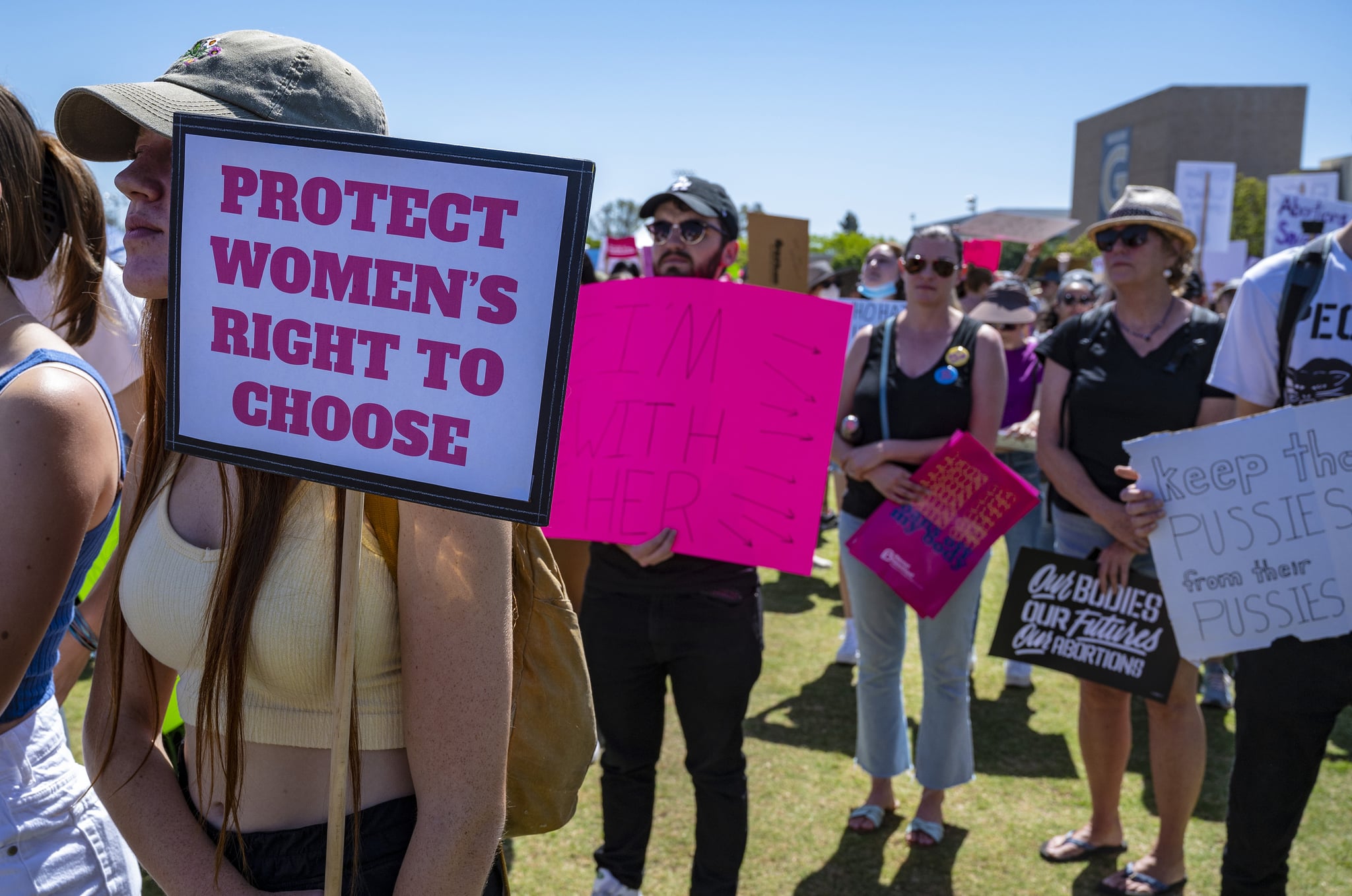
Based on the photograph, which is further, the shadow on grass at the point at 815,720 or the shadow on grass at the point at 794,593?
the shadow on grass at the point at 794,593

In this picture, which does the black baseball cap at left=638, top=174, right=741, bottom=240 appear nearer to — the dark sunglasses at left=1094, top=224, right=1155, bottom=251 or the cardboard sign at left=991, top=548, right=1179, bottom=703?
the dark sunglasses at left=1094, top=224, right=1155, bottom=251

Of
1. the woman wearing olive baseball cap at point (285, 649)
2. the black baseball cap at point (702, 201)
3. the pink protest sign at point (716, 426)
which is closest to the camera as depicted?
the woman wearing olive baseball cap at point (285, 649)

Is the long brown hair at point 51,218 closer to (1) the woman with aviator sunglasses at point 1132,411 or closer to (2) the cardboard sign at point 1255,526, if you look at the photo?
(2) the cardboard sign at point 1255,526

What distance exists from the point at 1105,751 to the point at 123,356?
3.44m

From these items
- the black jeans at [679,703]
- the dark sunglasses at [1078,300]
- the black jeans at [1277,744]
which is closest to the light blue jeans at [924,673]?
the black jeans at [679,703]

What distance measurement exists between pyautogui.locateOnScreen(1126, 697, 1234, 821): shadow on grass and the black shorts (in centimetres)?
317

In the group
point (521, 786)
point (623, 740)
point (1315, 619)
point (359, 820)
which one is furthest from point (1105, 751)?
point (359, 820)

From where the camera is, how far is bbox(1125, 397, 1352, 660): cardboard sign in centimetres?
250

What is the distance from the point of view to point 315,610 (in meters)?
1.25

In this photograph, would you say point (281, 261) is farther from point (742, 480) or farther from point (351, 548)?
point (742, 480)

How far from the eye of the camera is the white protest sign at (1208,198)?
31.7 feet

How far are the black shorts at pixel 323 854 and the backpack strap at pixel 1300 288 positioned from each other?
2.36m

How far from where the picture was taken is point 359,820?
1.30m

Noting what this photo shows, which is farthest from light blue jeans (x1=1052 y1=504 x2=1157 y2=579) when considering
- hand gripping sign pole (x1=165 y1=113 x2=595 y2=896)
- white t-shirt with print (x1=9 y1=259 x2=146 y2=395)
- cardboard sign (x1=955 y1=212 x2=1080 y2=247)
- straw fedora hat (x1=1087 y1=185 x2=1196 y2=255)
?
cardboard sign (x1=955 y1=212 x2=1080 y2=247)
